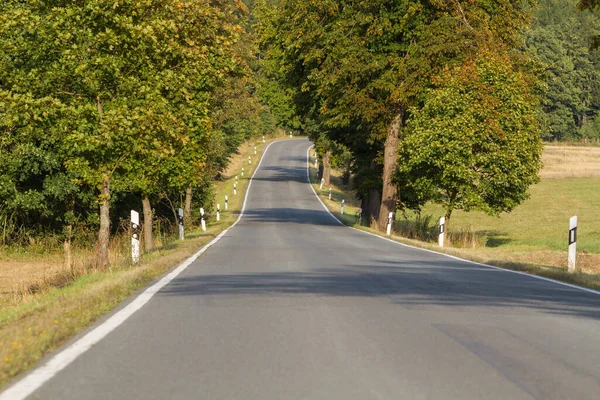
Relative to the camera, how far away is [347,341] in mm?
7398

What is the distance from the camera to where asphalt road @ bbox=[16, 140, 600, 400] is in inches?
221

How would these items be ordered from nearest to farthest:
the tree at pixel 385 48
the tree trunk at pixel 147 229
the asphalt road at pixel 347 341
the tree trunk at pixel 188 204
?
the asphalt road at pixel 347 341
the tree trunk at pixel 147 229
the tree at pixel 385 48
the tree trunk at pixel 188 204

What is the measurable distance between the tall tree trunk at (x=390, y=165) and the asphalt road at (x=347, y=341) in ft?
69.8

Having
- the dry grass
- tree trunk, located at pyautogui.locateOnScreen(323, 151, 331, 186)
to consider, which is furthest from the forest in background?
the dry grass

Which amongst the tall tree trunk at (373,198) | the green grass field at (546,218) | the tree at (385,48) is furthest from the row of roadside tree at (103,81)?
the tall tree trunk at (373,198)

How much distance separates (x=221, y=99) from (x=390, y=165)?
10.4 meters

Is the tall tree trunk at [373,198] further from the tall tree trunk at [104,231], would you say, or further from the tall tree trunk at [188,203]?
the tall tree trunk at [104,231]

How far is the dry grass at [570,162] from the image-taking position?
82750mm

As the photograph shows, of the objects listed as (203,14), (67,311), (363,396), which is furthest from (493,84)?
(363,396)

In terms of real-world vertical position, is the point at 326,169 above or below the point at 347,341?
above

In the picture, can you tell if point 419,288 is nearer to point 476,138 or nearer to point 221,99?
point 476,138

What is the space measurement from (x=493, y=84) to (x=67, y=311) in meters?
26.7

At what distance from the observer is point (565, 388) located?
18.8ft

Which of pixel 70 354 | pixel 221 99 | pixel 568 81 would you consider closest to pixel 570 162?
pixel 568 81
